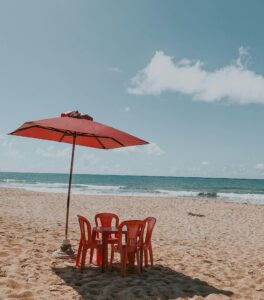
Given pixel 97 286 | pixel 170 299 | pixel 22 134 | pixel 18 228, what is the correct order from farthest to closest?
pixel 18 228 → pixel 22 134 → pixel 97 286 → pixel 170 299

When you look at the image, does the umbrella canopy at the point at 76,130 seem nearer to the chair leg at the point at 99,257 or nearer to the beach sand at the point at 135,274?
the chair leg at the point at 99,257

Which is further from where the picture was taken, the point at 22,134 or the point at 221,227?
the point at 221,227

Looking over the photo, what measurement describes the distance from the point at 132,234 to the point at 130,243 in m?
0.19

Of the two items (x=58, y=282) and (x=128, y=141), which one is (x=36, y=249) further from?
(x=128, y=141)

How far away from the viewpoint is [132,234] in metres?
5.60

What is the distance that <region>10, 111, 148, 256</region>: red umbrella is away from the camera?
5359mm

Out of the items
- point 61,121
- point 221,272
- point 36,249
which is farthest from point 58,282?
point 221,272

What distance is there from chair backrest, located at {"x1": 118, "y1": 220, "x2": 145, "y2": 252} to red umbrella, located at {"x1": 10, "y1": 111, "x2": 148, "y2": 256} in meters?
1.38

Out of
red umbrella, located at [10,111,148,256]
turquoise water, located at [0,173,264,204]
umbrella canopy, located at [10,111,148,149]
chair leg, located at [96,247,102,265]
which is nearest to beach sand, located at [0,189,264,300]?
chair leg, located at [96,247,102,265]

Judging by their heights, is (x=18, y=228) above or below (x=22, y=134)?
below

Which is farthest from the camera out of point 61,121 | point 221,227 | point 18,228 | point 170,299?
point 221,227

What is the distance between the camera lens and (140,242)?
577 cm

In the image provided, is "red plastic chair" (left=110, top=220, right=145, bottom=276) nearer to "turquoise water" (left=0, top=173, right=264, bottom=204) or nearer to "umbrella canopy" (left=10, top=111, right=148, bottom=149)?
"umbrella canopy" (left=10, top=111, right=148, bottom=149)

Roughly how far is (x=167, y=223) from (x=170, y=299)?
9551 mm
